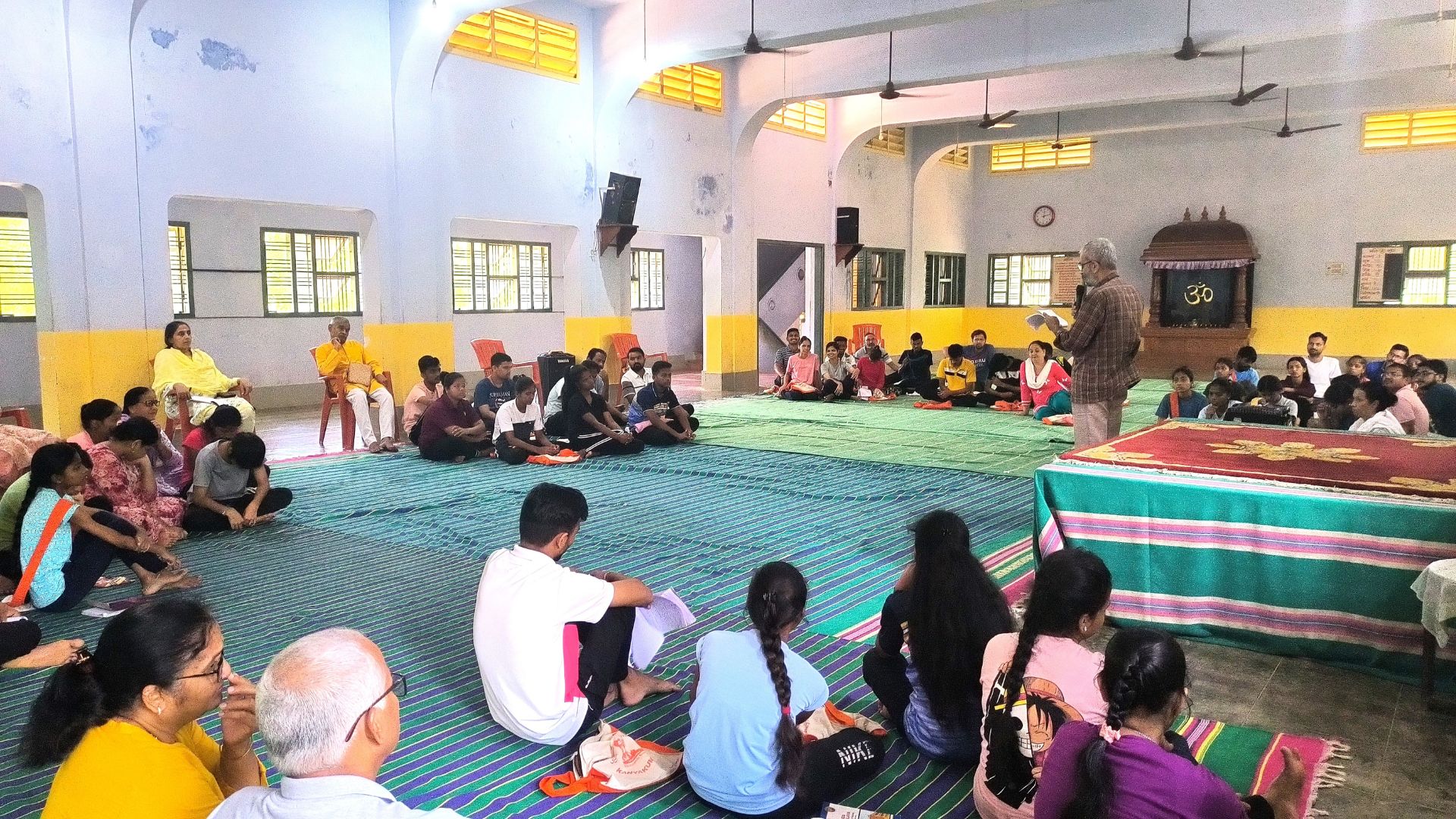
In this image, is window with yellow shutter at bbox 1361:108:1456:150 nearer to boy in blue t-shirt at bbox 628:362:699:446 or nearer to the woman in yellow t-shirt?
boy in blue t-shirt at bbox 628:362:699:446

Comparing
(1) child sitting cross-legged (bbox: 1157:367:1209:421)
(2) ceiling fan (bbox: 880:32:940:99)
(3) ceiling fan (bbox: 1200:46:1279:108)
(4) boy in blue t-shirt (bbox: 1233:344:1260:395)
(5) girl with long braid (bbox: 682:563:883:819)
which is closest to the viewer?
(5) girl with long braid (bbox: 682:563:883:819)

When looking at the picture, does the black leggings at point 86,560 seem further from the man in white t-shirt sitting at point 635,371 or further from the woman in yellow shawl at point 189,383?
the man in white t-shirt sitting at point 635,371

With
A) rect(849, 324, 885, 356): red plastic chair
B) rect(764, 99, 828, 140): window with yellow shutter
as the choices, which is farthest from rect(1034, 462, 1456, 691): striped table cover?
rect(849, 324, 885, 356): red plastic chair

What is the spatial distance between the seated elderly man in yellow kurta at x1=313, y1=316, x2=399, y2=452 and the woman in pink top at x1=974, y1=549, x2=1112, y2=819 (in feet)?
22.2

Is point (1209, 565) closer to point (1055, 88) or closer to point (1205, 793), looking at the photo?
point (1205, 793)

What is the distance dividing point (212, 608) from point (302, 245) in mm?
8238

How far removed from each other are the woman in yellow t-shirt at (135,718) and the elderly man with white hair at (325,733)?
0.24 meters

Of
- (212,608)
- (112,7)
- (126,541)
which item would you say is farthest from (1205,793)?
(112,7)

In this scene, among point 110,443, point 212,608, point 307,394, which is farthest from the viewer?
point 307,394

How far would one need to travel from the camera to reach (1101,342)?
196 inches

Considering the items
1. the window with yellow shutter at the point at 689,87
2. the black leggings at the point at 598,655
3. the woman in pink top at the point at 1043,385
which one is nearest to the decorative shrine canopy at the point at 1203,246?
the woman in pink top at the point at 1043,385

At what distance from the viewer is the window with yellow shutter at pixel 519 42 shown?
9.75 meters

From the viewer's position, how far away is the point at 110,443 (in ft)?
15.5

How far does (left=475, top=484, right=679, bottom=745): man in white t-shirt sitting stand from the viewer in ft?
8.97
